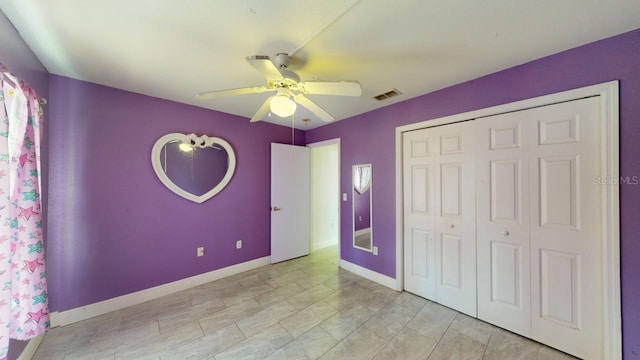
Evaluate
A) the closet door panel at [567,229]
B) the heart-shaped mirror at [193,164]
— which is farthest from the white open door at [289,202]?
the closet door panel at [567,229]

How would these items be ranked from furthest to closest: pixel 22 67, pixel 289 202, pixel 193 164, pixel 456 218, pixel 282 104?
pixel 289 202 → pixel 193 164 → pixel 456 218 → pixel 22 67 → pixel 282 104

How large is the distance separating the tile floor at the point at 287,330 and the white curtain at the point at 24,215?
0.62 metres

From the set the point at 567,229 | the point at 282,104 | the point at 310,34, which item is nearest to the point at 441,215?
the point at 567,229

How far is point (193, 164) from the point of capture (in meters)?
2.96

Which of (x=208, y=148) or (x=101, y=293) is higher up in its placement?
(x=208, y=148)

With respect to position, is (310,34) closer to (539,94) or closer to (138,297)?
(539,94)

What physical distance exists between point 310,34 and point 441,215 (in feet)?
7.30

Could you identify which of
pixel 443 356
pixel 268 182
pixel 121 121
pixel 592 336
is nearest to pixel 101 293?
pixel 121 121

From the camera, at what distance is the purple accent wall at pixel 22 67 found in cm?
138

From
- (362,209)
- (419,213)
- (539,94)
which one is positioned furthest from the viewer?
(362,209)

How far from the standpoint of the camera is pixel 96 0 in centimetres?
128

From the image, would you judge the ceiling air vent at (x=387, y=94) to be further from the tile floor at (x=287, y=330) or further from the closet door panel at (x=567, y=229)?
the tile floor at (x=287, y=330)

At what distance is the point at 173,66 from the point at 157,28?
0.52 meters

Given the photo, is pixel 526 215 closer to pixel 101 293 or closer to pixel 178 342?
pixel 178 342
